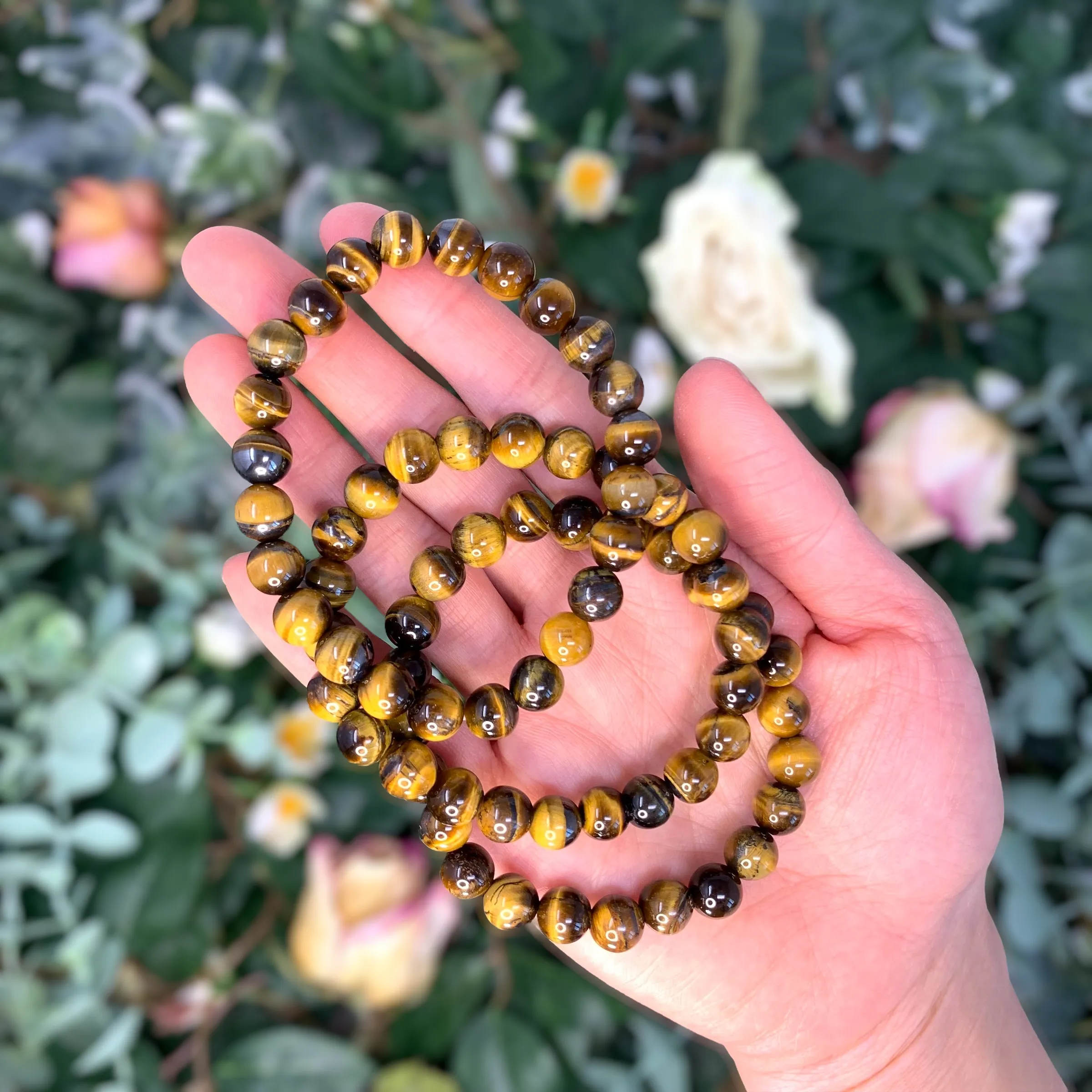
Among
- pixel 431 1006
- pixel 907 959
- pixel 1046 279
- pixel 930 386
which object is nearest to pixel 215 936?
pixel 431 1006

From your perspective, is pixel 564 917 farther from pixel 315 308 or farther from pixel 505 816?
pixel 315 308

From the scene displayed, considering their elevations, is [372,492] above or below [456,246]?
below

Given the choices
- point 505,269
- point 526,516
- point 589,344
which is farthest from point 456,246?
point 526,516

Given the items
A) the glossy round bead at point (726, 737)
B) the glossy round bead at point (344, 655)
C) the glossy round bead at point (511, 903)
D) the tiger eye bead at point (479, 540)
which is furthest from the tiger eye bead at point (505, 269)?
the glossy round bead at point (511, 903)

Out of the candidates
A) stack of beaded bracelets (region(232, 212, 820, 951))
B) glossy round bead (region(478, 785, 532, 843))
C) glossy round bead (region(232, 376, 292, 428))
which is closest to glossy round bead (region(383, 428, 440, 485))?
stack of beaded bracelets (region(232, 212, 820, 951))

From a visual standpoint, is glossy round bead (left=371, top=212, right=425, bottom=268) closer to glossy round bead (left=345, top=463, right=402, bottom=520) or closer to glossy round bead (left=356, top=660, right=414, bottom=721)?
glossy round bead (left=345, top=463, right=402, bottom=520)

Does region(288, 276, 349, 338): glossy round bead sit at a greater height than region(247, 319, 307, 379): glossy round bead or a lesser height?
greater

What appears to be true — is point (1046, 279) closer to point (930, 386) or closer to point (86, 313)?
point (930, 386)
